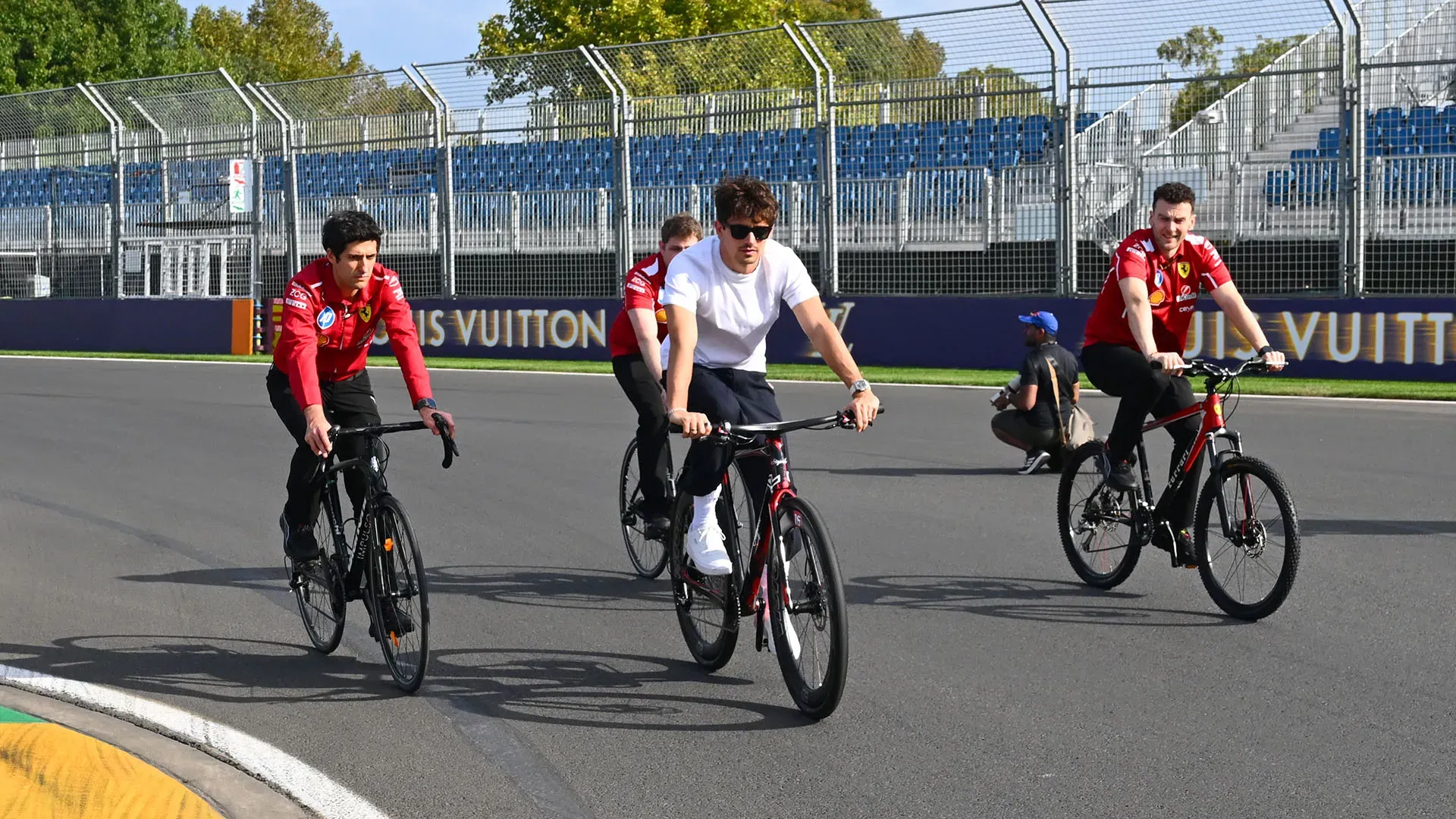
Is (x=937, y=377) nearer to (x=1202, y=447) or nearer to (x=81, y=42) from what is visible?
(x=1202, y=447)

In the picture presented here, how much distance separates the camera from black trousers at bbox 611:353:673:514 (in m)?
7.78

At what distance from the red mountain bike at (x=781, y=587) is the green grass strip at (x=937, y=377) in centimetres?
1290

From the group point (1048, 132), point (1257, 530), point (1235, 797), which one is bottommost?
point (1235, 797)

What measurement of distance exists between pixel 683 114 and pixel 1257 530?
1878 cm

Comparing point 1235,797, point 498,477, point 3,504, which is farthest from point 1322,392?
point 1235,797

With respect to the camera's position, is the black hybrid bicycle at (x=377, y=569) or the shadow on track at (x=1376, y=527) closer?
the black hybrid bicycle at (x=377, y=569)

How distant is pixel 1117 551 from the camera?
294 inches

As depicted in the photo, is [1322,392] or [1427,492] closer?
[1427,492]

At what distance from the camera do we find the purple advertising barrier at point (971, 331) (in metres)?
18.3

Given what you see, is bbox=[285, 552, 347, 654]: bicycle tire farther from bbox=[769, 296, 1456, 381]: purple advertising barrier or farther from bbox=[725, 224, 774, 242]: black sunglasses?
bbox=[769, 296, 1456, 381]: purple advertising barrier

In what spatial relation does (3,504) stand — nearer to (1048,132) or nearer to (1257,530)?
(1257,530)

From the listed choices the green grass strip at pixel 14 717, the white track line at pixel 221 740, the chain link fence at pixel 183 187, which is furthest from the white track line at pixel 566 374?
the green grass strip at pixel 14 717

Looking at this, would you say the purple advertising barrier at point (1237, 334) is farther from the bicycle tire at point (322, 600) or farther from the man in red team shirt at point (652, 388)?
the bicycle tire at point (322, 600)

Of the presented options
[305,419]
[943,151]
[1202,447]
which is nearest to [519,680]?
[305,419]
